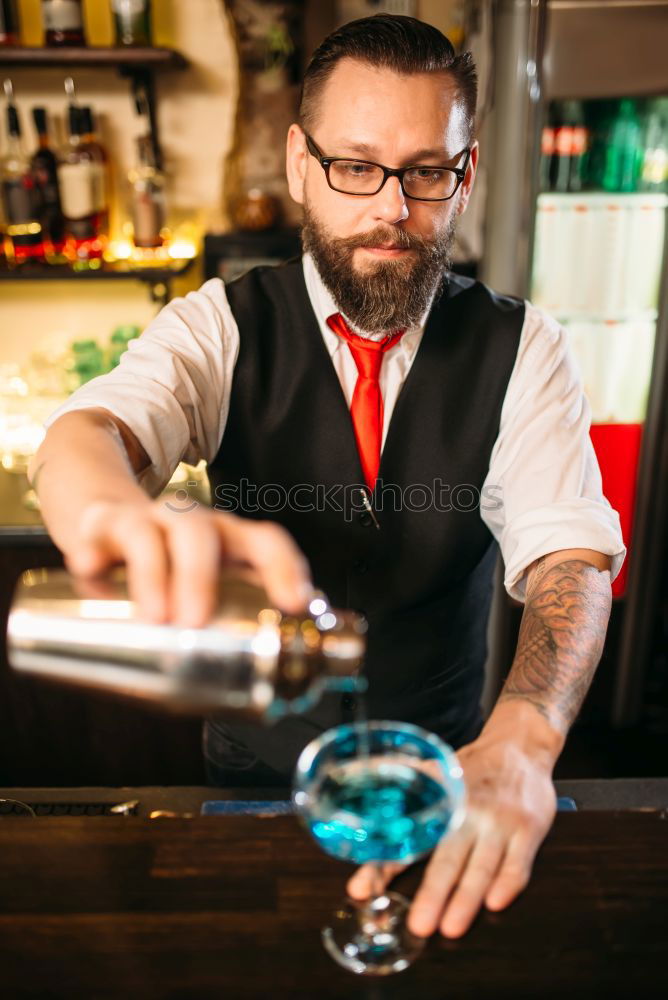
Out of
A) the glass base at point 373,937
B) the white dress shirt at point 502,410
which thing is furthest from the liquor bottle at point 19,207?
the glass base at point 373,937

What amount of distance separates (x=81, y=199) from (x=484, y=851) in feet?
7.00

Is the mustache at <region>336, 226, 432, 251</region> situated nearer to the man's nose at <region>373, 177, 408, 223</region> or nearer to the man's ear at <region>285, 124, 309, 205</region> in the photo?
the man's nose at <region>373, 177, 408, 223</region>

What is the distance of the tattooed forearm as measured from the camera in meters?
1.08

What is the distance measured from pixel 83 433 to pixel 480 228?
6.35ft

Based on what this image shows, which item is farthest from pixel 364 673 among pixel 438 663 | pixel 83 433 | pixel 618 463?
pixel 618 463

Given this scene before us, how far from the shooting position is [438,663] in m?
1.63

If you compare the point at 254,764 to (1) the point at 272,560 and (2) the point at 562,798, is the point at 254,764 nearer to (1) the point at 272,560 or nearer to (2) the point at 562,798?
(2) the point at 562,798

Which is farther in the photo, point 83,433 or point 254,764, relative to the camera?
point 254,764

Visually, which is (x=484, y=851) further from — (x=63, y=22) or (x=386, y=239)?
(x=63, y=22)

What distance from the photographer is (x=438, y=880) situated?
87 cm

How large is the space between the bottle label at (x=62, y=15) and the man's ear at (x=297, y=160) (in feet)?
3.65

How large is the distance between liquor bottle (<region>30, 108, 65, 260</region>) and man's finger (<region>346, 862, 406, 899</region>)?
213 cm

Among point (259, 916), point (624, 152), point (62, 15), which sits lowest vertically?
point (259, 916)

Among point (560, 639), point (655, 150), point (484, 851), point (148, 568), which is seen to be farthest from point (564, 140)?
point (148, 568)
